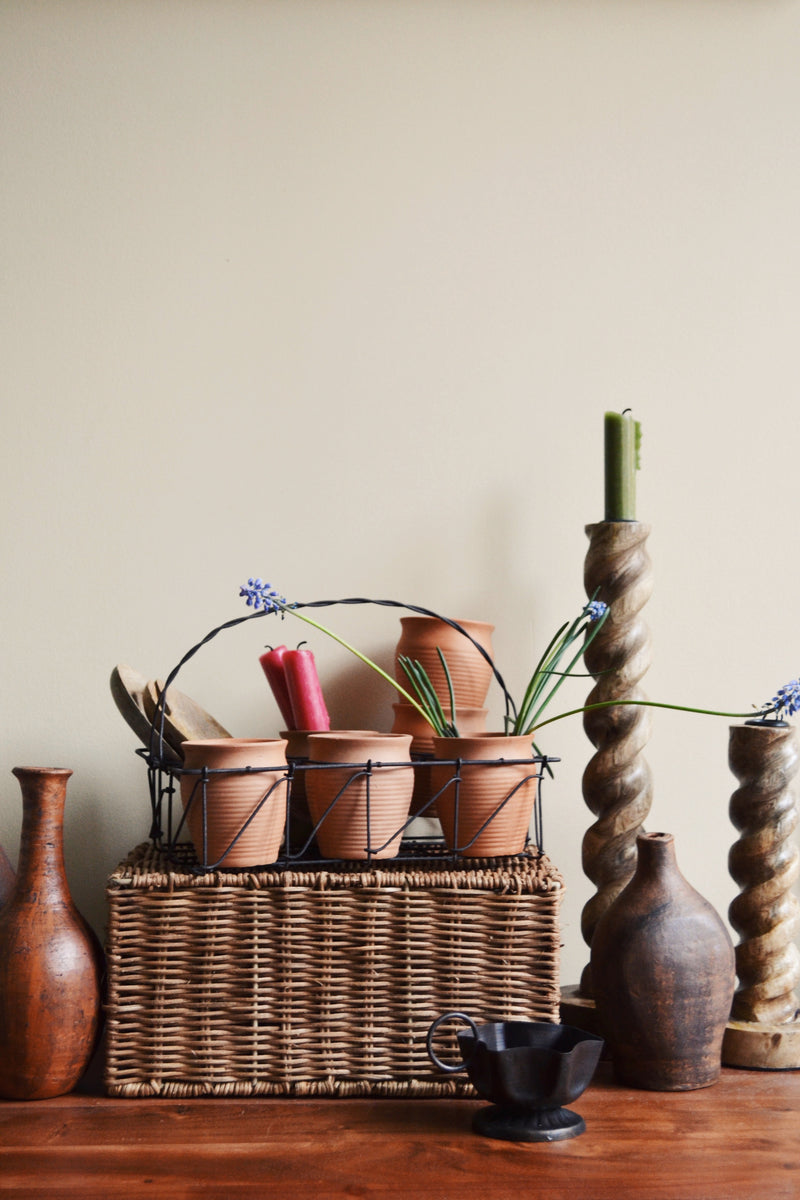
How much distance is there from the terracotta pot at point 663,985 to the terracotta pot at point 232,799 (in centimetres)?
35

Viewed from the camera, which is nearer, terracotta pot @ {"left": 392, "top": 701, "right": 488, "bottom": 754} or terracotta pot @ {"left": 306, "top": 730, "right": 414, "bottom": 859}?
terracotta pot @ {"left": 306, "top": 730, "right": 414, "bottom": 859}

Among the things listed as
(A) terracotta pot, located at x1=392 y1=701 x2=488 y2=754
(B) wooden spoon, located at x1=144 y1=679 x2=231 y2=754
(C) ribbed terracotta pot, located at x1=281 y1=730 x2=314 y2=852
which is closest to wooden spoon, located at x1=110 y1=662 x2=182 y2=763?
(B) wooden spoon, located at x1=144 y1=679 x2=231 y2=754

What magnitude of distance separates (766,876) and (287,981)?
0.50m

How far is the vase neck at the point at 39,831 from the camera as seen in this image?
957 mm

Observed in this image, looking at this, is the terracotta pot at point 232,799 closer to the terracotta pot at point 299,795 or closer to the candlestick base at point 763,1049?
the terracotta pot at point 299,795

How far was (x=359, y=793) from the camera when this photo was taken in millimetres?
948

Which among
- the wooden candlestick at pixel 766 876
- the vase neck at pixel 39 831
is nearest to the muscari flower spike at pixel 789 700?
the wooden candlestick at pixel 766 876

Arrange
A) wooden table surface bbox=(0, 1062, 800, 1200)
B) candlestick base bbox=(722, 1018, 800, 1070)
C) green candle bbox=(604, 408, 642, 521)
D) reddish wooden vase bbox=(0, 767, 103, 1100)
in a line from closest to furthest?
wooden table surface bbox=(0, 1062, 800, 1200) < reddish wooden vase bbox=(0, 767, 103, 1100) < candlestick base bbox=(722, 1018, 800, 1070) < green candle bbox=(604, 408, 642, 521)

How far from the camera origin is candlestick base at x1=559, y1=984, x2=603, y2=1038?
41.4 inches

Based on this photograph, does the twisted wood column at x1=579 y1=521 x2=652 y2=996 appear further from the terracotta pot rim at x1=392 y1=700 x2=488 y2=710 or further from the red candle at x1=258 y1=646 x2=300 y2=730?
the red candle at x1=258 y1=646 x2=300 y2=730

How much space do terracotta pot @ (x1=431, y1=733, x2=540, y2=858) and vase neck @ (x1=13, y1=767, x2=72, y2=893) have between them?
370 mm

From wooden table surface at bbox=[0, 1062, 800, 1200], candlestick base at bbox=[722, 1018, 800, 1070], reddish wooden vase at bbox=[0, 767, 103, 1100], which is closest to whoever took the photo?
wooden table surface at bbox=[0, 1062, 800, 1200]

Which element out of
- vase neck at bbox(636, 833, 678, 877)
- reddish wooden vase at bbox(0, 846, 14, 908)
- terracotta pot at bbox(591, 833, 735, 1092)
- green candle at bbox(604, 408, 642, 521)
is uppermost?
green candle at bbox(604, 408, 642, 521)

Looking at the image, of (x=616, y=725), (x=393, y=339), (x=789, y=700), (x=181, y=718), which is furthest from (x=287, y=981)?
(x=393, y=339)
